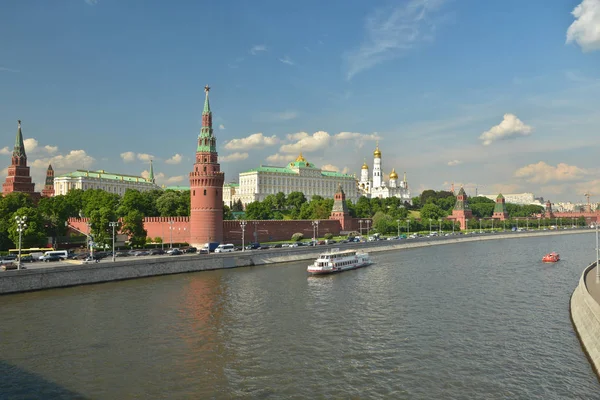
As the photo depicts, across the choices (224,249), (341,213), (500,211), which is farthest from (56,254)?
(500,211)

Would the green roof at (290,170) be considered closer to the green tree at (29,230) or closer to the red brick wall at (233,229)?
the red brick wall at (233,229)

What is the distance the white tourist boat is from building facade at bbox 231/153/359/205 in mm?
105182

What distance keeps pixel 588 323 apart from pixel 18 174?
8137cm

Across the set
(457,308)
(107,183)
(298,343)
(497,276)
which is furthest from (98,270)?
(107,183)

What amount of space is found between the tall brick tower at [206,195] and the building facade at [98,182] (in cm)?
7925

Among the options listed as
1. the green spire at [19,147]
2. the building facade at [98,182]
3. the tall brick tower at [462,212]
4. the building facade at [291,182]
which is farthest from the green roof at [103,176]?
the tall brick tower at [462,212]

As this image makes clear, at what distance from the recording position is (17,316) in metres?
28.5

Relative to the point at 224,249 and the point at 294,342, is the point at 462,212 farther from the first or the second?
the point at 294,342

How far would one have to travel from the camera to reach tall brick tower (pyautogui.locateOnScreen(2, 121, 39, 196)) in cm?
8119

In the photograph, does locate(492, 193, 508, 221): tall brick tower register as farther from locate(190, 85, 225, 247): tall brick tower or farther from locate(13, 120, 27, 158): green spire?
locate(13, 120, 27, 158): green spire

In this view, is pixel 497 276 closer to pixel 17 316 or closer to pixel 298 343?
pixel 298 343

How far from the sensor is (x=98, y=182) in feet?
517

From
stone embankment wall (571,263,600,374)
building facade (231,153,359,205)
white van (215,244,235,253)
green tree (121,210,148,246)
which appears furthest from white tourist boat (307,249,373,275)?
building facade (231,153,359,205)

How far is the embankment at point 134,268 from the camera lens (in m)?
35.9
